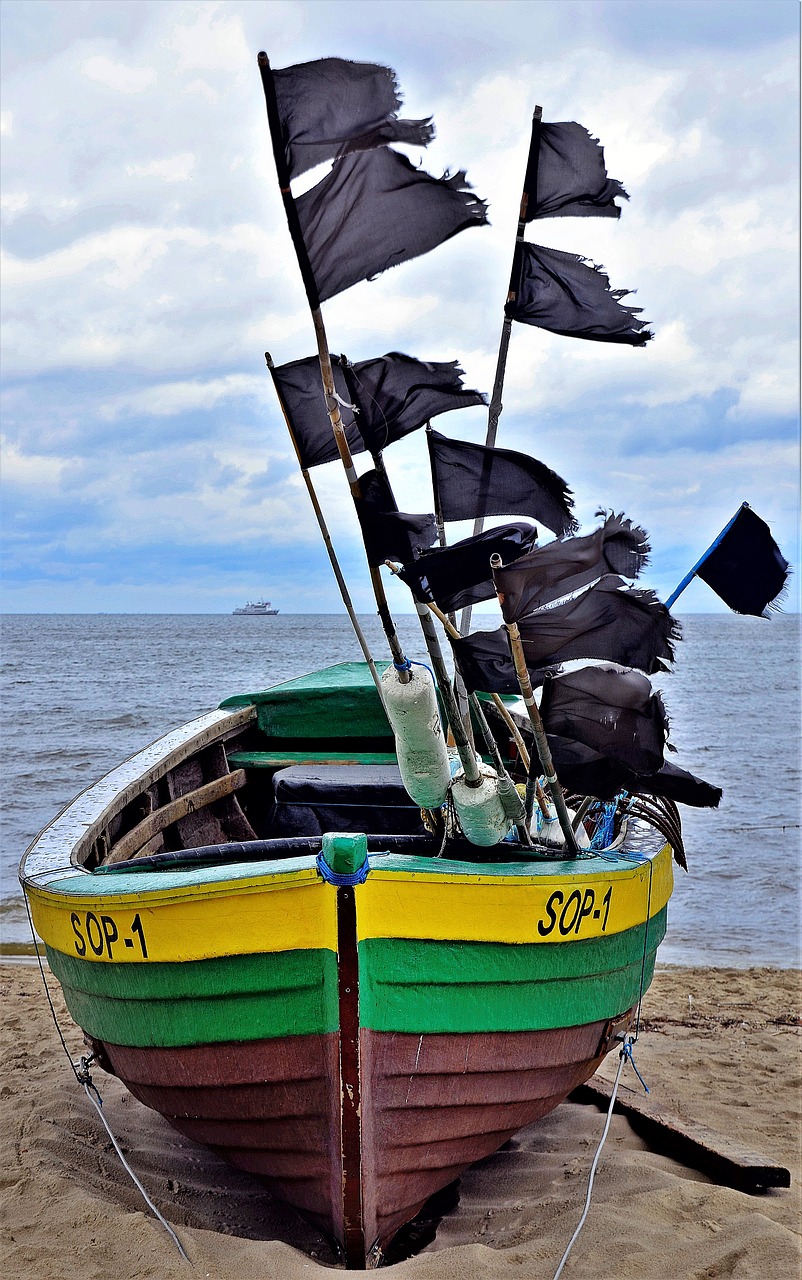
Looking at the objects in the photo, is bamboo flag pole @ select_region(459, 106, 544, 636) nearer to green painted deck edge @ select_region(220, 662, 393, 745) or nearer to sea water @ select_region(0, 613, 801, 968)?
green painted deck edge @ select_region(220, 662, 393, 745)

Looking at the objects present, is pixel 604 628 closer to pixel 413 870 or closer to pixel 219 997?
pixel 413 870

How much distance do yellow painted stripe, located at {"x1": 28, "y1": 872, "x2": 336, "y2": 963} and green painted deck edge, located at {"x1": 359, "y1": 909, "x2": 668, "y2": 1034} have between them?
0.20 m

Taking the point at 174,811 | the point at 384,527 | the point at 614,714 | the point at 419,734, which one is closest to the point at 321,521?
the point at 384,527

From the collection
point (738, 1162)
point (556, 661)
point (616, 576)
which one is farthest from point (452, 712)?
point (738, 1162)

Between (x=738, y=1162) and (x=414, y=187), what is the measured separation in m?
4.08

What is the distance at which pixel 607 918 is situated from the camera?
364 cm

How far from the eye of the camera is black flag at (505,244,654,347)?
3637 mm

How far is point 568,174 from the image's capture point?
3.59 m

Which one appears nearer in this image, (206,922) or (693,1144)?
(206,922)

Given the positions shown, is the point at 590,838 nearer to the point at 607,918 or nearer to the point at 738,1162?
the point at 607,918

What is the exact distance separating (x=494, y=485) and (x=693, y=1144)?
317cm

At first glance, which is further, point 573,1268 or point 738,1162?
point 738,1162

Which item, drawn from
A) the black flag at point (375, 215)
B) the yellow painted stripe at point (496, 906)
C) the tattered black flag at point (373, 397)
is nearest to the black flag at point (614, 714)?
the yellow painted stripe at point (496, 906)

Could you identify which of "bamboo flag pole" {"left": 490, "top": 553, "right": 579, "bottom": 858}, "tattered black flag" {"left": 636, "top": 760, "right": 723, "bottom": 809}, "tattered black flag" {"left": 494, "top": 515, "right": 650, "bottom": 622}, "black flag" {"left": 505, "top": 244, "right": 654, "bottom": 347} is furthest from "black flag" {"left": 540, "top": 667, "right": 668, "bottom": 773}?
"black flag" {"left": 505, "top": 244, "right": 654, "bottom": 347}
